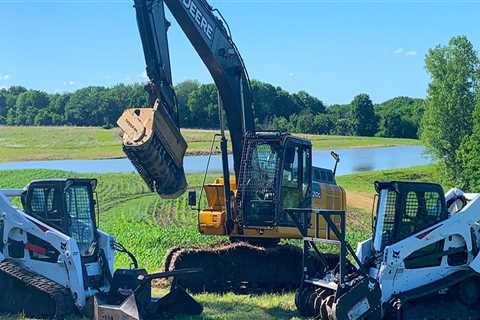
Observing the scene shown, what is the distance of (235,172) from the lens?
15.3 m

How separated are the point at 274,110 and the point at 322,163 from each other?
46.9 m

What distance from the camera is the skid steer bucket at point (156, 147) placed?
12.6 metres

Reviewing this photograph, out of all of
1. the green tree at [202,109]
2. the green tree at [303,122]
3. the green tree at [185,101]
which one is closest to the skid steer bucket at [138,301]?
the green tree at [185,101]

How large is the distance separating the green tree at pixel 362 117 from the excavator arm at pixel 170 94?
11295 cm

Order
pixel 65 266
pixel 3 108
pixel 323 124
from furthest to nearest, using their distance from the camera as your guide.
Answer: pixel 3 108 < pixel 323 124 < pixel 65 266

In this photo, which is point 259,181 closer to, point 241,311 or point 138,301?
point 241,311

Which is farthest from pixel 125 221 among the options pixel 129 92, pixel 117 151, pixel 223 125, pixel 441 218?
pixel 129 92

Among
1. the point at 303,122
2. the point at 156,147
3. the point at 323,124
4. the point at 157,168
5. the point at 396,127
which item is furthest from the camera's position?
the point at 396,127

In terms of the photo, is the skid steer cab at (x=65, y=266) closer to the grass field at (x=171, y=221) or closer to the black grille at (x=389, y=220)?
the grass field at (x=171, y=221)

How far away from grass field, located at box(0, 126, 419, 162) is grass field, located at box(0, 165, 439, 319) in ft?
55.9

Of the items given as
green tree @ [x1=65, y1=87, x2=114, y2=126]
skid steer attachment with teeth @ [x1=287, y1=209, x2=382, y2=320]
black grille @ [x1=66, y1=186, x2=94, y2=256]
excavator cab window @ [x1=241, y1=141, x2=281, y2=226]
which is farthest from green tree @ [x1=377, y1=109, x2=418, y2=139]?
black grille @ [x1=66, y1=186, x2=94, y2=256]

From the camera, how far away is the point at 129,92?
9662 centimetres

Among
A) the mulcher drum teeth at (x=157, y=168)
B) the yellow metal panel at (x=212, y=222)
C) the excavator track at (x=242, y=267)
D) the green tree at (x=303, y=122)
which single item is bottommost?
the excavator track at (x=242, y=267)

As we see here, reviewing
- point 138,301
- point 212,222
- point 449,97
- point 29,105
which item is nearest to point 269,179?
point 212,222
